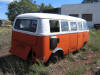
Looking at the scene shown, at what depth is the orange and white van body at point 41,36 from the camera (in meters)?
3.94

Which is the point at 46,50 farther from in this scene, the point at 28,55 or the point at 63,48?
the point at 63,48

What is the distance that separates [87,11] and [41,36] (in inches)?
743

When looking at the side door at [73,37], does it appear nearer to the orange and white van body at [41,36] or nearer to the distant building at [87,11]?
the orange and white van body at [41,36]

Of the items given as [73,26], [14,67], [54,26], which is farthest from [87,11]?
[14,67]

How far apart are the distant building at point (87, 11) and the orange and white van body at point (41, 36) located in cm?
1670

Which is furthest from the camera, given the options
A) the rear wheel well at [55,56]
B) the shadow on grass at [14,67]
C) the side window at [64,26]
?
the side window at [64,26]

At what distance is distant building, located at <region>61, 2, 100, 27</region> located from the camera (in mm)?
19944

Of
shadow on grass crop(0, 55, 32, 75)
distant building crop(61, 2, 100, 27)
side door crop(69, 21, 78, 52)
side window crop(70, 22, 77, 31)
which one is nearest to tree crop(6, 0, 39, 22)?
distant building crop(61, 2, 100, 27)

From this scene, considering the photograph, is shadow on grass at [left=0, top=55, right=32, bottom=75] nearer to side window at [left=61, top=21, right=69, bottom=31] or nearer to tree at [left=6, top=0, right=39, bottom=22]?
side window at [left=61, top=21, right=69, bottom=31]

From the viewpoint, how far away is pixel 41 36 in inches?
152

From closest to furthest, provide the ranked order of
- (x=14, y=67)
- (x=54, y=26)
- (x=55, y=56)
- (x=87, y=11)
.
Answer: (x=14, y=67) < (x=54, y=26) < (x=55, y=56) < (x=87, y=11)

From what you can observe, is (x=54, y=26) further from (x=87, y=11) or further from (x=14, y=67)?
(x=87, y=11)

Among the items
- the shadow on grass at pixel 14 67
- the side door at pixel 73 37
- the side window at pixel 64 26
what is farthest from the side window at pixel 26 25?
the side door at pixel 73 37

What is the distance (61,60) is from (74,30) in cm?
171
